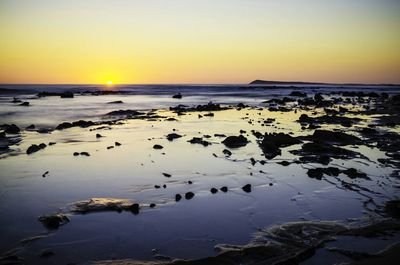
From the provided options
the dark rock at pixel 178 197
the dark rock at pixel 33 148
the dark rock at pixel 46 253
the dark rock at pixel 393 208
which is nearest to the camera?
the dark rock at pixel 46 253

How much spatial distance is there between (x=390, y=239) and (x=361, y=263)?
1.45 meters

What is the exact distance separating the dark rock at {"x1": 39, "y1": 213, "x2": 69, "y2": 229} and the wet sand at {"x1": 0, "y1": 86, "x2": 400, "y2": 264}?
0.03 m

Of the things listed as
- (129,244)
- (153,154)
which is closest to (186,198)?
(129,244)

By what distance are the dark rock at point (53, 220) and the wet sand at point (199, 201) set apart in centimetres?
3

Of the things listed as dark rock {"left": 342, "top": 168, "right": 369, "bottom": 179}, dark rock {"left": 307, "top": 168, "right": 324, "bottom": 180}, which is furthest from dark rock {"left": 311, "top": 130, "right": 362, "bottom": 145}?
dark rock {"left": 307, "top": 168, "right": 324, "bottom": 180}

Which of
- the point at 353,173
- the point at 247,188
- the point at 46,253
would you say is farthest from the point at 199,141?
the point at 46,253

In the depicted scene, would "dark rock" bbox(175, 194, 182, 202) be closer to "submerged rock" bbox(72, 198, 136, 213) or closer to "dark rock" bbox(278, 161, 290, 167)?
"submerged rock" bbox(72, 198, 136, 213)

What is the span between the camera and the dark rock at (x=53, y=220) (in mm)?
8145

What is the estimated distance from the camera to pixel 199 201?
998cm

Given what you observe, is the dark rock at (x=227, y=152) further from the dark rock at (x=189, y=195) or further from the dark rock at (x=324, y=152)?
the dark rock at (x=189, y=195)

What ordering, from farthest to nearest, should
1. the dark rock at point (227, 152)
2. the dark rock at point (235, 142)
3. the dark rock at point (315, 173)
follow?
the dark rock at point (235, 142)
the dark rock at point (227, 152)
the dark rock at point (315, 173)

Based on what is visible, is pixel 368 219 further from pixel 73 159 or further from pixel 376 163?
pixel 73 159

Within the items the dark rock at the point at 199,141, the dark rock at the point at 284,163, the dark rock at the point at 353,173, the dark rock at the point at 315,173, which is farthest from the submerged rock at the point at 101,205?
the dark rock at the point at 199,141

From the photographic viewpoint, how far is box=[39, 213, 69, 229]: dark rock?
8145mm
